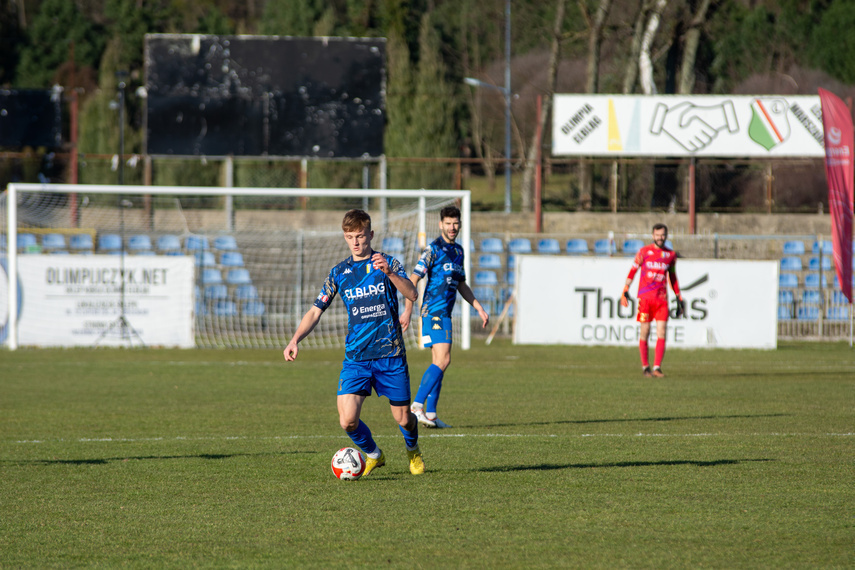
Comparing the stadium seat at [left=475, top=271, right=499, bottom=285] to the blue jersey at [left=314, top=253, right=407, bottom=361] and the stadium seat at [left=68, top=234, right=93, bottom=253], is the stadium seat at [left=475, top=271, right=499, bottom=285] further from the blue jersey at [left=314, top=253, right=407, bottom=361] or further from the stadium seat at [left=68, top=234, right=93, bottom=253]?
the blue jersey at [left=314, top=253, right=407, bottom=361]

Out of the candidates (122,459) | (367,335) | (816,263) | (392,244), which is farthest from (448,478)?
(816,263)

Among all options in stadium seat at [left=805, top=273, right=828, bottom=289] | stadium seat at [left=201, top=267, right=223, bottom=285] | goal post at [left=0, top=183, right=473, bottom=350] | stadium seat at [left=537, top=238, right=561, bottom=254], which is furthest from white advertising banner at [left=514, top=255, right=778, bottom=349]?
stadium seat at [left=201, top=267, right=223, bottom=285]

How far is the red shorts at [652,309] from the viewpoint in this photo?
46.0 ft

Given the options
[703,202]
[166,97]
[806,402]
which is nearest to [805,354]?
[806,402]

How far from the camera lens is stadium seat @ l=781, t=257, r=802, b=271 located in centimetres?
2473

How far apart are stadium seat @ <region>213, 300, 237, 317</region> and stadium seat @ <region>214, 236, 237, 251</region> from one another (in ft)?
8.99

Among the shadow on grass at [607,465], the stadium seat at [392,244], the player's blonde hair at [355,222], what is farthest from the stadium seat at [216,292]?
the player's blonde hair at [355,222]

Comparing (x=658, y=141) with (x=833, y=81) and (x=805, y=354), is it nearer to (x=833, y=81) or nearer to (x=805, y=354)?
(x=805, y=354)

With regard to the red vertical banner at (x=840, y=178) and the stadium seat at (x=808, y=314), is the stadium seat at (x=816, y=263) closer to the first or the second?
the stadium seat at (x=808, y=314)

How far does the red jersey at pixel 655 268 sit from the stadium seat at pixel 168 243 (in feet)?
46.1

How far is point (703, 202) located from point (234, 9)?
43.4m

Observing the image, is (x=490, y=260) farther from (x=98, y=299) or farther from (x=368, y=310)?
(x=368, y=310)

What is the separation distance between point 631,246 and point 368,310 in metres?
19.5

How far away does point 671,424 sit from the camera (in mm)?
9328
